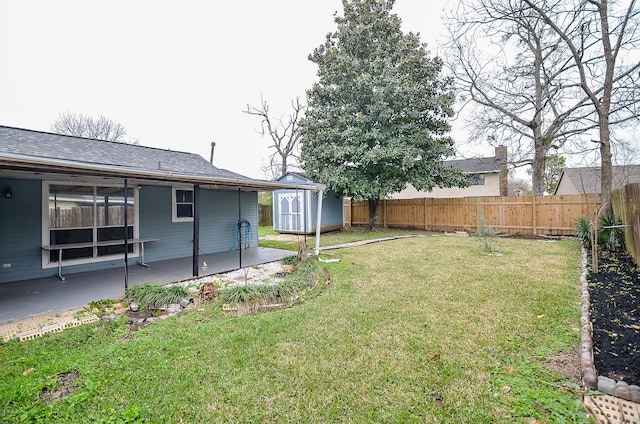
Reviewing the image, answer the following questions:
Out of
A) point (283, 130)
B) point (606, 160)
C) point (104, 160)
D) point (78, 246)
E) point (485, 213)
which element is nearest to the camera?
point (78, 246)

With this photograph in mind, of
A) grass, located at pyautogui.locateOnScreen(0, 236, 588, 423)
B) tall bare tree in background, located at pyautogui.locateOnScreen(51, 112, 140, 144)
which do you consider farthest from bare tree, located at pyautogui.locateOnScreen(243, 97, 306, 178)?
Answer: grass, located at pyautogui.locateOnScreen(0, 236, 588, 423)

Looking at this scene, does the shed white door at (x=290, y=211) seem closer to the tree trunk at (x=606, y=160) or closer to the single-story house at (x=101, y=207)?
the single-story house at (x=101, y=207)

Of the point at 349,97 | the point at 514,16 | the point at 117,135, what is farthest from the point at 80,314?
the point at 117,135

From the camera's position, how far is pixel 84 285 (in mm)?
5258

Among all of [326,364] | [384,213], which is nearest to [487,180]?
[384,213]

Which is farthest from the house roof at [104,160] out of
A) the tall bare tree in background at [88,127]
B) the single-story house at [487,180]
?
the tall bare tree in background at [88,127]

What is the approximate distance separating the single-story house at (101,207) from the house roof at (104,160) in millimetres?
17

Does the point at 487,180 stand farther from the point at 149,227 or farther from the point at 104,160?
the point at 104,160

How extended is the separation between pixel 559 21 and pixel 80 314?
14.1 meters

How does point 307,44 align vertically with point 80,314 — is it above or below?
above

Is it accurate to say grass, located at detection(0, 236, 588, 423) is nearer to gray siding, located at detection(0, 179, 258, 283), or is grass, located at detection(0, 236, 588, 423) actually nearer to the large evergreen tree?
gray siding, located at detection(0, 179, 258, 283)

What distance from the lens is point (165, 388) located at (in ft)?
7.72

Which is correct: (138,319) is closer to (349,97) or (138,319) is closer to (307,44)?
(349,97)

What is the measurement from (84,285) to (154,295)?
77.3 inches
